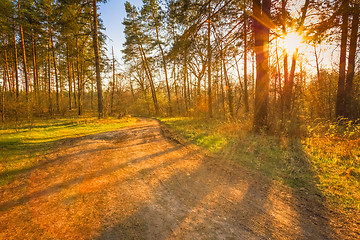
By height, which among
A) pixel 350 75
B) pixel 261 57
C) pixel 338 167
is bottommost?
pixel 338 167

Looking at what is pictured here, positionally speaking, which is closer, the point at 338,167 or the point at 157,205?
the point at 157,205

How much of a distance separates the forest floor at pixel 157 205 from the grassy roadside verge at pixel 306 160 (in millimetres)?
407

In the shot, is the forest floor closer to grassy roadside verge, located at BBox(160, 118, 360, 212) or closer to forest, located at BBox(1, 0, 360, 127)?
grassy roadside verge, located at BBox(160, 118, 360, 212)

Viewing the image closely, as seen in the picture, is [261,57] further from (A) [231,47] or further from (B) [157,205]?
(B) [157,205]

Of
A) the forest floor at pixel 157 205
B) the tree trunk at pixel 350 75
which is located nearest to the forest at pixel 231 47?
the tree trunk at pixel 350 75

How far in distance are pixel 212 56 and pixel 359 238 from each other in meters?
7.22

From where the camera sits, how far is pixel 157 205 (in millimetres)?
2777

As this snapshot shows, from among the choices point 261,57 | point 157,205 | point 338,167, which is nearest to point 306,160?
point 338,167

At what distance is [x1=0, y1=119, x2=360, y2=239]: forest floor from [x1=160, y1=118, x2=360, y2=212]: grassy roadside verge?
41 centimetres

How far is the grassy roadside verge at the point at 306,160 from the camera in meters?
3.32

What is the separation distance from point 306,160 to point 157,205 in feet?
15.7

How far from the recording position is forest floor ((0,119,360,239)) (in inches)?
86.4

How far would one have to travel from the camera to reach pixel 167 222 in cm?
235

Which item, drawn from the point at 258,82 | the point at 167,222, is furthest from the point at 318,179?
the point at 258,82
